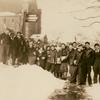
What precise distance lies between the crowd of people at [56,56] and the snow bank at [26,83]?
7cm

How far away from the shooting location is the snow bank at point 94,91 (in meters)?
4.21

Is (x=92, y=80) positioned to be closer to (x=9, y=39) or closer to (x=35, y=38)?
(x=35, y=38)

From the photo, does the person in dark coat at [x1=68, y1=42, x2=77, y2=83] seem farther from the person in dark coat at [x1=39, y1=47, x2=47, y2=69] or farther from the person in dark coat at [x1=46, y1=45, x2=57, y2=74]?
the person in dark coat at [x1=39, y1=47, x2=47, y2=69]

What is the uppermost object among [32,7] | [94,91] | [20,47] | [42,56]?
[32,7]

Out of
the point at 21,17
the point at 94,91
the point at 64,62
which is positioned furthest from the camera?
the point at 21,17

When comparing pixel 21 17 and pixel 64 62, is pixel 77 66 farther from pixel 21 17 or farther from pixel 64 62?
pixel 21 17

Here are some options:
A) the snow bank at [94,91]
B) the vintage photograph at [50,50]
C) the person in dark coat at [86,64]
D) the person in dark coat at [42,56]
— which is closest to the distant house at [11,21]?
the vintage photograph at [50,50]

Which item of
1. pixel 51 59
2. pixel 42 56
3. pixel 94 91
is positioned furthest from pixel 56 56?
pixel 94 91

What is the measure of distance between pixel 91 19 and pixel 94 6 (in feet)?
0.51

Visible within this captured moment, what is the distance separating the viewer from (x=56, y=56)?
435cm

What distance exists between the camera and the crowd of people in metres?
4.25

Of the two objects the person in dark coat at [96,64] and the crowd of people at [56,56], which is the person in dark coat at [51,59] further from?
the person in dark coat at [96,64]

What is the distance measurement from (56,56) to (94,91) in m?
0.60

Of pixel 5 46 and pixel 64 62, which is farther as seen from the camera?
pixel 5 46
